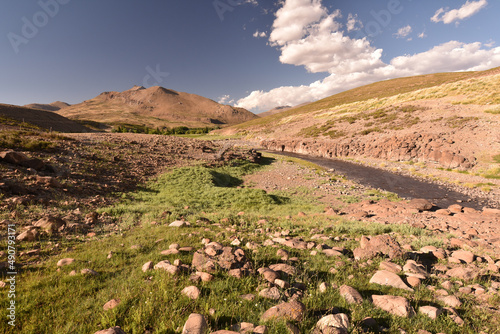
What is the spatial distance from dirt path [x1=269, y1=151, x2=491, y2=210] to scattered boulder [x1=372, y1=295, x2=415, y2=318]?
18.0 meters

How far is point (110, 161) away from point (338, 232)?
22232 mm

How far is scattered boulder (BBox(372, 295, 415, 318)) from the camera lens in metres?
4.26

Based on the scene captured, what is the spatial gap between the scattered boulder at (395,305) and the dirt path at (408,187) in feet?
59.1

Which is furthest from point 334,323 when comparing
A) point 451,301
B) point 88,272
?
point 88,272

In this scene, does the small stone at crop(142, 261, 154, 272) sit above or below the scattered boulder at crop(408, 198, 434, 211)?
above

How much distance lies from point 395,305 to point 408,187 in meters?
24.0

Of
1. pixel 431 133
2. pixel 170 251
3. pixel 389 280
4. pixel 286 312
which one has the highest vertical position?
pixel 431 133

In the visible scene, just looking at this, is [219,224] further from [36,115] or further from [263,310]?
[36,115]

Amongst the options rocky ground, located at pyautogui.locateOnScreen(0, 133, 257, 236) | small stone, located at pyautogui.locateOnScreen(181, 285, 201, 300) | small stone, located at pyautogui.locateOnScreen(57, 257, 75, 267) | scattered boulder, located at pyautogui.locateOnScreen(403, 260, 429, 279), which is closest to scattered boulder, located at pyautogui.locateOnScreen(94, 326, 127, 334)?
small stone, located at pyautogui.locateOnScreen(181, 285, 201, 300)

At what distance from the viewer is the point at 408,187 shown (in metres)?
23.2

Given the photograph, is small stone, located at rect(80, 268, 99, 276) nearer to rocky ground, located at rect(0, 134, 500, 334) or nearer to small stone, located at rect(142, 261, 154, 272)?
rocky ground, located at rect(0, 134, 500, 334)

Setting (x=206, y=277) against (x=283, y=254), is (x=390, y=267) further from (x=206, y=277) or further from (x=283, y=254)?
(x=206, y=277)

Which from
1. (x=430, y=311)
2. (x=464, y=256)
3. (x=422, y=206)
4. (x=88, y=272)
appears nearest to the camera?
(x=430, y=311)

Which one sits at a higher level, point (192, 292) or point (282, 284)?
point (192, 292)
